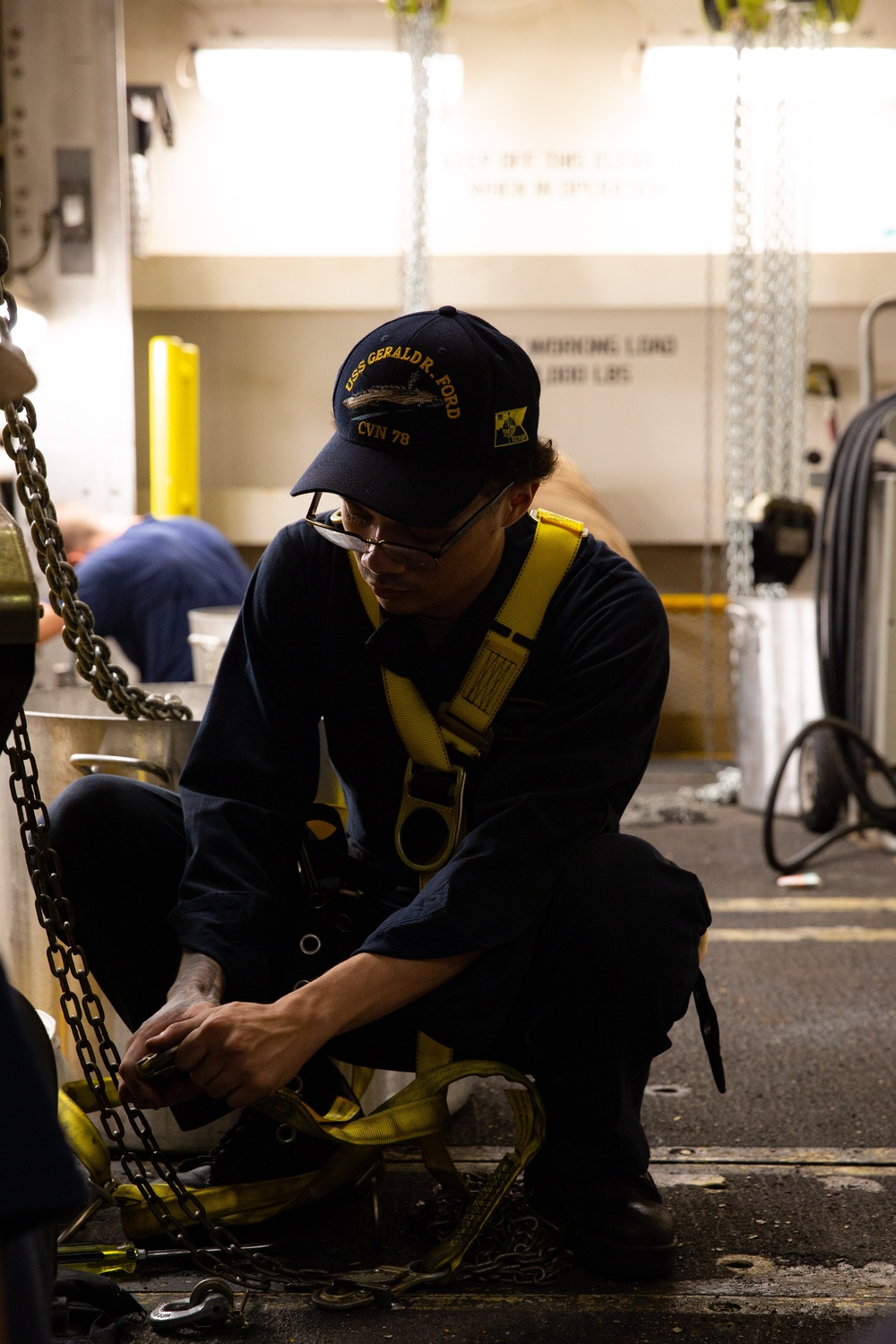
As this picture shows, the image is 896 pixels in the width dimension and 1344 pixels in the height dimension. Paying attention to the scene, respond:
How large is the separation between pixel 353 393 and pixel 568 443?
5.53 metres

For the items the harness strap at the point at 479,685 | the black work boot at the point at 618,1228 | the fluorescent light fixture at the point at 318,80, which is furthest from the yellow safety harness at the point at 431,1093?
the fluorescent light fixture at the point at 318,80

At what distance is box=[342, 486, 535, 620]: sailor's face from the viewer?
165 centimetres

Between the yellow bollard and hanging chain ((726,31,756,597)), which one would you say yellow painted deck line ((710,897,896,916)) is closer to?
hanging chain ((726,31,756,597))

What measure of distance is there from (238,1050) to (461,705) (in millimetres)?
545

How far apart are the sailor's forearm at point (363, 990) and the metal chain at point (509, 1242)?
16.0 inches

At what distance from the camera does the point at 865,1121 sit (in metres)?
2.28

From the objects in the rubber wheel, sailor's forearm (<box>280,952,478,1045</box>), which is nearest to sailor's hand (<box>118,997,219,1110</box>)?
sailor's forearm (<box>280,952,478,1045</box>)

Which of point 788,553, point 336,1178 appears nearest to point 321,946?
point 336,1178

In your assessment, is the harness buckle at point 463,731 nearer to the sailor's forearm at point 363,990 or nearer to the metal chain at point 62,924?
the sailor's forearm at point 363,990

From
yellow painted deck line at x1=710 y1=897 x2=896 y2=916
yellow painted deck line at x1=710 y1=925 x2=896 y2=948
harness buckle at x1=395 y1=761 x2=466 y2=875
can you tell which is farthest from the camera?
yellow painted deck line at x1=710 y1=897 x2=896 y2=916

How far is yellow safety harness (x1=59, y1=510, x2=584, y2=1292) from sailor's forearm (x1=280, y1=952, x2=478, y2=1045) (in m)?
0.16

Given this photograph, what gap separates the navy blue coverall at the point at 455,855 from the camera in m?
1.63

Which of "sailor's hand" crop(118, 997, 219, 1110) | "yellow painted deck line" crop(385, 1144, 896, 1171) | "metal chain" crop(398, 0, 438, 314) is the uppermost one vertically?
"metal chain" crop(398, 0, 438, 314)

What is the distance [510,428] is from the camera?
168cm
